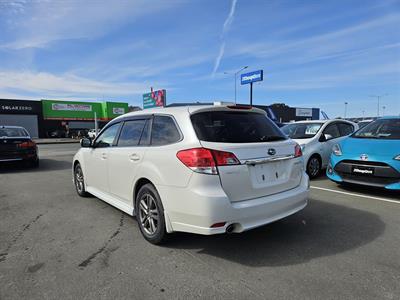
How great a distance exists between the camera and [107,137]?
4961mm

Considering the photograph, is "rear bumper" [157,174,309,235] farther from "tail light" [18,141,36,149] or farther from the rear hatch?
"tail light" [18,141,36,149]

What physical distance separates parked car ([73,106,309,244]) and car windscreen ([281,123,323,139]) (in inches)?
178

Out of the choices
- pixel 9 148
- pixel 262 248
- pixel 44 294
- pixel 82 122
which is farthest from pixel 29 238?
pixel 82 122

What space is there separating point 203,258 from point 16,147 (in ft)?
29.4

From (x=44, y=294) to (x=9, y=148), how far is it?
28.1ft

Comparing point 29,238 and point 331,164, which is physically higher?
point 331,164

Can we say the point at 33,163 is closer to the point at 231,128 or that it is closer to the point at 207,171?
the point at 231,128

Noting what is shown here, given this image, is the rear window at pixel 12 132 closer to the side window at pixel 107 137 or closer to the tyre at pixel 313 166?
the side window at pixel 107 137

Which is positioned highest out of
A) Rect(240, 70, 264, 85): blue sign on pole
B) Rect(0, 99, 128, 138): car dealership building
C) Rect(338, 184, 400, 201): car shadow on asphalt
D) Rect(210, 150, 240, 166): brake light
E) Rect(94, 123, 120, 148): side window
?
Rect(240, 70, 264, 85): blue sign on pole

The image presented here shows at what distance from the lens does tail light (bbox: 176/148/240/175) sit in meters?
2.97

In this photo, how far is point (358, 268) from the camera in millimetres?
2959

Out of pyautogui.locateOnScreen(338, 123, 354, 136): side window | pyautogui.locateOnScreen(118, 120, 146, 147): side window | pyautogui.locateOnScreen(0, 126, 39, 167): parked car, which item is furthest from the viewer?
pyautogui.locateOnScreen(0, 126, 39, 167): parked car

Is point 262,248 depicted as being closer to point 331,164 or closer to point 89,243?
point 89,243

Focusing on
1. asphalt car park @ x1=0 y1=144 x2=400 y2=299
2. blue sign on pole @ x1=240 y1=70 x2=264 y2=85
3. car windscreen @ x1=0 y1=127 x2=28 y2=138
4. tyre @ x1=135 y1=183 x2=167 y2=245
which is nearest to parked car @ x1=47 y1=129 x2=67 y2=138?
blue sign on pole @ x1=240 y1=70 x2=264 y2=85
